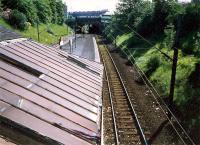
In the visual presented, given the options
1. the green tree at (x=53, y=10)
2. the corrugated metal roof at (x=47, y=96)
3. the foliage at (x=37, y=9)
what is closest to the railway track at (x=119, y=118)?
the corrugated metal roof at (x=47, y=96)

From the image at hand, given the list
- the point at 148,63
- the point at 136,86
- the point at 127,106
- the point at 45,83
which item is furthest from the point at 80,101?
the point at 148,63

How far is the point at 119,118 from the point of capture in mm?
23047

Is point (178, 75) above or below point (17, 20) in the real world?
below

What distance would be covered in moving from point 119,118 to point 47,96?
1455 cm

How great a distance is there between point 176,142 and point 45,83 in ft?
35.7

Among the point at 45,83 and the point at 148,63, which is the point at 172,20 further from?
the point at 45,83

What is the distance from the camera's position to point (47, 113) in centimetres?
785

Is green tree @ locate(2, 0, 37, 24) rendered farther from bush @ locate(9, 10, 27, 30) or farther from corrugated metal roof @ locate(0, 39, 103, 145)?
corrugated metal roof @ locate(0, 39, 103, 145)

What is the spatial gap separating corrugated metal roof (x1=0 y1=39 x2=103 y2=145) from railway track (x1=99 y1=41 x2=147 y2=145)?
22.5ft

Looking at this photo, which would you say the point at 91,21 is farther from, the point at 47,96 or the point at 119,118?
the point at 47,96

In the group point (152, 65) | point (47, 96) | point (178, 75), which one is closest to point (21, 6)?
A: point (152, 65)

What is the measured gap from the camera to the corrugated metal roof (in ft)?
23.4

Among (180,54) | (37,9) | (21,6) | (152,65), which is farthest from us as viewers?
(37,9)

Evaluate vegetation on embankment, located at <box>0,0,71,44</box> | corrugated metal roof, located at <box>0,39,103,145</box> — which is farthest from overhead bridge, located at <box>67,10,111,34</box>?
corrugated metal roof, located at <box>0,39,103,145</box>
